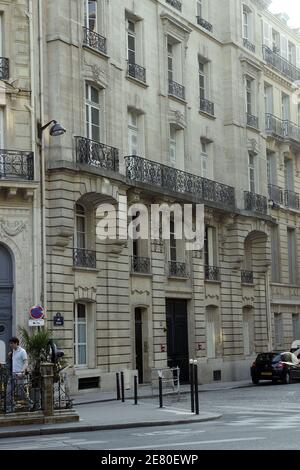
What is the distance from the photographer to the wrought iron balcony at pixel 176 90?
32.6 meters

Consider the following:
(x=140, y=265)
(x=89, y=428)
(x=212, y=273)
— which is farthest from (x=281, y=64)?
(x=89, y=428)

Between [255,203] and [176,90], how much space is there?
7158 millimetres

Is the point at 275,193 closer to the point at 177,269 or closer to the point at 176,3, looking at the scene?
the point at 177,269

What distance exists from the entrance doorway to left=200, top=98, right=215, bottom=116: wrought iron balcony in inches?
327

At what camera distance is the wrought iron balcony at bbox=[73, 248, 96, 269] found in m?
26.3

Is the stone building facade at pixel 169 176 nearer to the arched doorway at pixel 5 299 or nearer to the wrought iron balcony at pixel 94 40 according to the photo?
the wrought iron balcony at pixel 94 40

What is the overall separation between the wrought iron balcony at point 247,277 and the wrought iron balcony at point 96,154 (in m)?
11.6

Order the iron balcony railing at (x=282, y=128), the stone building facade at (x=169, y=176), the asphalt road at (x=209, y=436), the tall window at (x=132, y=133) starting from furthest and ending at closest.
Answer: the iron balcony railing at (x=282, y=128), the tall window at (x=132, y=133), the stone building facade at (x=169, y=176), the asphalt road at (x=209, y=436)

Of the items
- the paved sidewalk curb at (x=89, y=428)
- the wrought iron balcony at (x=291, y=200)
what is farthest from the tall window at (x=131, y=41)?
the paved sidewalk curb at (x=89, y=428)

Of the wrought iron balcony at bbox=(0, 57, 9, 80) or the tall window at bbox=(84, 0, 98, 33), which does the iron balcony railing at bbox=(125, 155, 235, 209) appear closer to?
the tall window at bbox=(84, 0, 98, 33)

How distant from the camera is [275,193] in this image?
4159 cm

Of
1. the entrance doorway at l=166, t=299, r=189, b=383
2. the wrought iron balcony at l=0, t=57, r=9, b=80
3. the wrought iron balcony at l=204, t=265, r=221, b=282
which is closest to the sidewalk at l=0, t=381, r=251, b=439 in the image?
the entrance doorway at l=166, t=299, r=189, b=383
